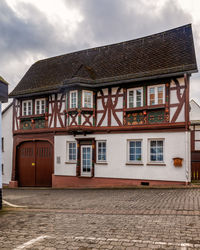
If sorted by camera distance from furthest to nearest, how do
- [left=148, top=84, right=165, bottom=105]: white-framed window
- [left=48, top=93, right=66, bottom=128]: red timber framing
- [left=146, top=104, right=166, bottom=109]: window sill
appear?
[left=48, top=93, right=66, bottom=128]: red timber framing, [left=148, top=84, right=165, bottom=105]: white-framed window, [left=146, top=104, right=166, bottom=109]: window sill

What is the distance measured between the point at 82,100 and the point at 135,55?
4249 millimetres

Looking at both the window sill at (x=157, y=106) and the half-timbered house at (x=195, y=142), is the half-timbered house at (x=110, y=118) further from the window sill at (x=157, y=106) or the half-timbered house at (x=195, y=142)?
the half-timbered house at (x=195, y=142)

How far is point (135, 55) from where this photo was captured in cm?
1639

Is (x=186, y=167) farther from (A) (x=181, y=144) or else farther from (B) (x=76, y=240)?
(B) (x=76, y=240)

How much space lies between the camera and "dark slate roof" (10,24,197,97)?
14.2 m

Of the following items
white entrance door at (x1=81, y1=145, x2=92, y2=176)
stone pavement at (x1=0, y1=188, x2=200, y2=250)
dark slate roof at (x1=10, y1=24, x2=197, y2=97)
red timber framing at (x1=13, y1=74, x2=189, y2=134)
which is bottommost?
stone pavement at (x1=0, y1=188, x2=200, y2=250)

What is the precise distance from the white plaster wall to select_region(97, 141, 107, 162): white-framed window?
24.8 feet

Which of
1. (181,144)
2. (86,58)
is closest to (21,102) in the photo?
(86,58)

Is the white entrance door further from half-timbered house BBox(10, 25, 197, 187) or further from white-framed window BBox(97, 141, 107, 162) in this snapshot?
white-framed window BBox(97, 141, 107, 162)

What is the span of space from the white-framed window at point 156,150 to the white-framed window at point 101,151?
2.73 m

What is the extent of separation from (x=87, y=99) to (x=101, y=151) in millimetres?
3131

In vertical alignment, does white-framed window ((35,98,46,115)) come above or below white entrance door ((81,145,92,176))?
above

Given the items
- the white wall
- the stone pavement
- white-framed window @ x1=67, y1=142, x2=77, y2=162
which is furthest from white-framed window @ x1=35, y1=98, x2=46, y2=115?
the stone pavement

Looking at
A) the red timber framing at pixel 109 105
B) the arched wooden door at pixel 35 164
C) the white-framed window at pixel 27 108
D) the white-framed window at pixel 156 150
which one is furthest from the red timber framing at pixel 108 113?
the arched wooden door at pixel 35 164
